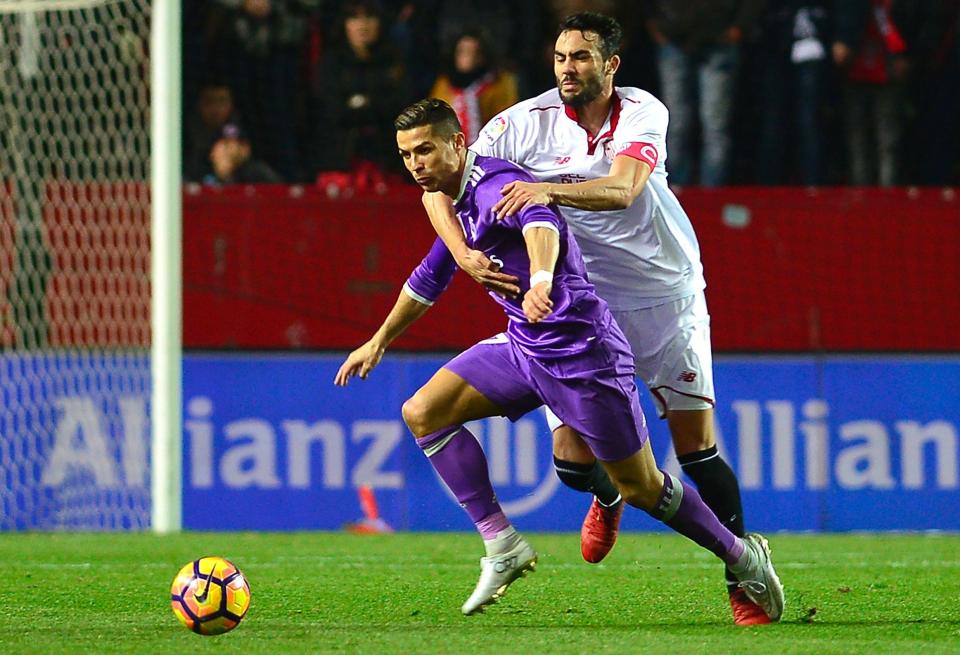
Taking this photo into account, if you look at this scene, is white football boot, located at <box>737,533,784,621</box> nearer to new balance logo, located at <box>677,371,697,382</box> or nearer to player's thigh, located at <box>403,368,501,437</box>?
new balance logo, located at <box>677,371,697,382</box>

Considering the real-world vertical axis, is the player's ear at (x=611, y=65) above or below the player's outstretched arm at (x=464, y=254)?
above

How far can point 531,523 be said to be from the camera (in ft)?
35.2

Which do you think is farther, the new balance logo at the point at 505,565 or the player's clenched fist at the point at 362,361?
the player's clenched fist at the point at 362,361

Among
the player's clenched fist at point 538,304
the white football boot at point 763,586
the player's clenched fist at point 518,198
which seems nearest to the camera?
the player's clenched fist at point 538,304

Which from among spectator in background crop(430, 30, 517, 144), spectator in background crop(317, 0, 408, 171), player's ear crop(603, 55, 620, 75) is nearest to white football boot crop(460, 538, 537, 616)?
player's ear crop(603, 55, 620, 75)

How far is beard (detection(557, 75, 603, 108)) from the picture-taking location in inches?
231

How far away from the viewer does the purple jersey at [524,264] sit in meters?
5.34

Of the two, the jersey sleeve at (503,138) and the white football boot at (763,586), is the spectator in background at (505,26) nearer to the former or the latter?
the jersey sleeve at (503,138)

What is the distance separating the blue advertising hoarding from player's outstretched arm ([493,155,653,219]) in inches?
201

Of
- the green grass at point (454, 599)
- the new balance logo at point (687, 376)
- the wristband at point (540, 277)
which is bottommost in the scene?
the green grass at point (454, 599)

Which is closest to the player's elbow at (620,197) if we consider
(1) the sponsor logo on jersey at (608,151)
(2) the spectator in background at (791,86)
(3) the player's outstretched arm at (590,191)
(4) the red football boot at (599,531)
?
(3) the player's outstretched arm at (590,191)

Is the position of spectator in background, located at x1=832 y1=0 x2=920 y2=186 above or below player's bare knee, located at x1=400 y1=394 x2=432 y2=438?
above

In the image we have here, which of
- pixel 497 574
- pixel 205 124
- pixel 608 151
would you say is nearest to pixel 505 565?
pixel 497 574

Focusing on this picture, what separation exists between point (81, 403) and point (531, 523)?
9.60ft
